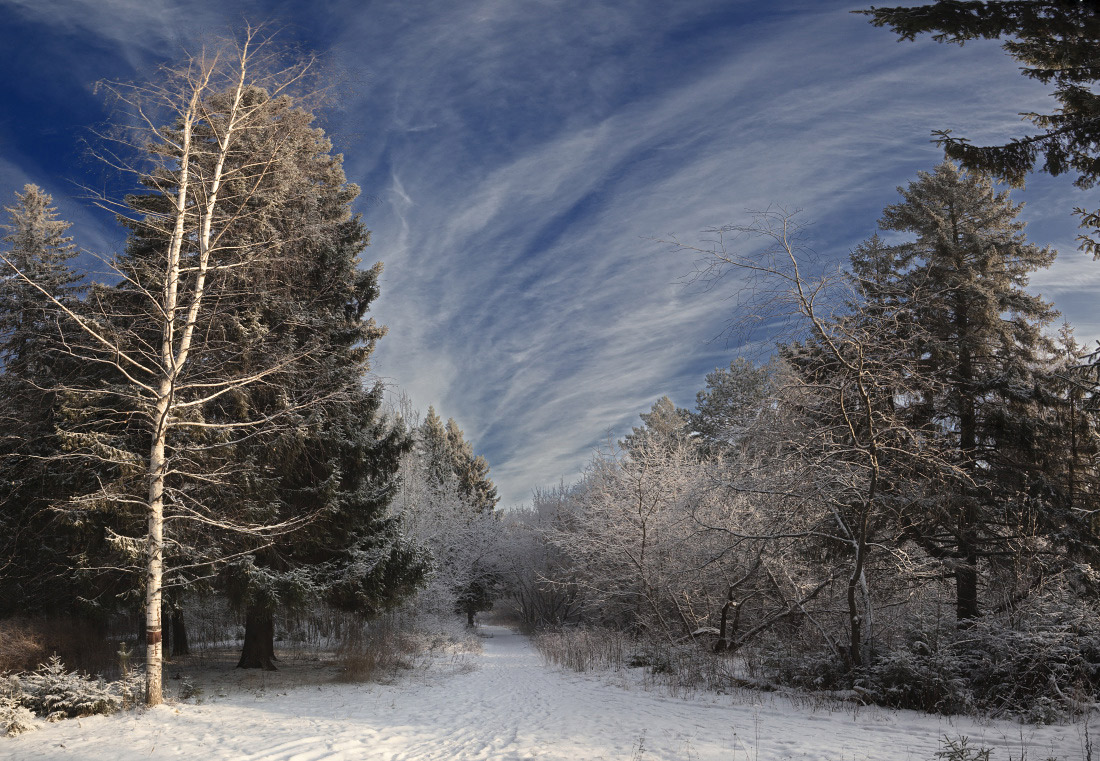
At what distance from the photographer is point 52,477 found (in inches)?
473

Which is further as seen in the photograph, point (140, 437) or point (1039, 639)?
point (140, 437)

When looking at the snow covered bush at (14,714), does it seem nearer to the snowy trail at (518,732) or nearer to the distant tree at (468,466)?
the snowy trail at (518,732)

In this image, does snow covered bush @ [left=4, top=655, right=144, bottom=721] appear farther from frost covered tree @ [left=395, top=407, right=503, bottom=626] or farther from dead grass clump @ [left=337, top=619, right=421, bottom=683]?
frost covered tree @ [left=395, top=407, right=503, bottom=626]

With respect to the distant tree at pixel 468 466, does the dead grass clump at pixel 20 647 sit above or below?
below

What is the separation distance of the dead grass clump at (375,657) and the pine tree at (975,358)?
12.2m

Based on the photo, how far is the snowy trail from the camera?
677 centimetres

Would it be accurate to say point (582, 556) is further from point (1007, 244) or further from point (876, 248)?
point (1007, 244)

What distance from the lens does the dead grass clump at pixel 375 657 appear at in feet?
46.4

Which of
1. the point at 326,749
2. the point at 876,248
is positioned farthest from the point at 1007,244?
the point at 326,749

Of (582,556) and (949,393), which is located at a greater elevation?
(949,393)

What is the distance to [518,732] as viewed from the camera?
836 cm

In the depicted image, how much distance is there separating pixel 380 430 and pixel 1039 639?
13320 mm

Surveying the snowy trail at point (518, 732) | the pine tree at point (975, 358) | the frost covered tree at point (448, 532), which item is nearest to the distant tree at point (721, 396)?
the frost covered tree at point (448, 532)

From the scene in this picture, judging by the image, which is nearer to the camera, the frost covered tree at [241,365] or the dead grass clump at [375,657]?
the frost covered tree at [241,365]
